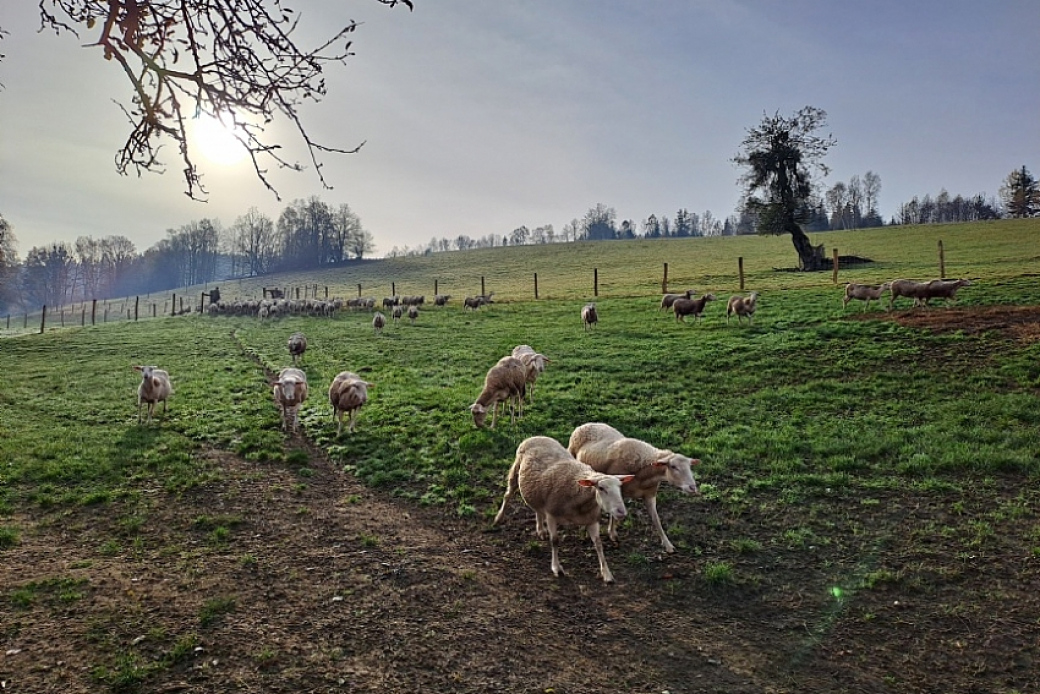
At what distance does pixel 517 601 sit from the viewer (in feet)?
21.1

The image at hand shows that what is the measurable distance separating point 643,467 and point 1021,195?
116054mm

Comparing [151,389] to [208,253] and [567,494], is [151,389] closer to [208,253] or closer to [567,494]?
[567,494]

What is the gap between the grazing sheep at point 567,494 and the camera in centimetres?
672

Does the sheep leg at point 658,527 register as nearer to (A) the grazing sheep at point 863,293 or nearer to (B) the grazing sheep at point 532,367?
(B) the grazing sheep at point 532,367

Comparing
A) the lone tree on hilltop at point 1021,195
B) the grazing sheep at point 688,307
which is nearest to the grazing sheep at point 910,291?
the grazing sheep at point 688,307

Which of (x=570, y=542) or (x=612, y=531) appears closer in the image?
(x=612, y=531)

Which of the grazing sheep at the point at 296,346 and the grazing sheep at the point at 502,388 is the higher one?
the grazing sheep at the point at 296,346

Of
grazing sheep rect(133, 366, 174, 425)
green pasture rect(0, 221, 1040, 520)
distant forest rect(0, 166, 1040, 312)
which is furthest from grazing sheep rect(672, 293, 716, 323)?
distant forest rect(0, 166, 1040, 312)

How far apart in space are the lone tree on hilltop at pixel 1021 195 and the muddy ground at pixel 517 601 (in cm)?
11090

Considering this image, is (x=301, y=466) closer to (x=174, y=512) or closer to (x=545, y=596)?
(x=174, y=512)

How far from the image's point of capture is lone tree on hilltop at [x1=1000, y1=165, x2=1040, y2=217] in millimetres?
88812

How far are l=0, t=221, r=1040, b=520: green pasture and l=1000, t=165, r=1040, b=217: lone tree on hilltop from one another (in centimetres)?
8695

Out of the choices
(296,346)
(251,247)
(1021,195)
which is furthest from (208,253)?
(1021,195)

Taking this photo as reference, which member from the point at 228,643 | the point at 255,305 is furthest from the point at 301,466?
the point at 255,305
